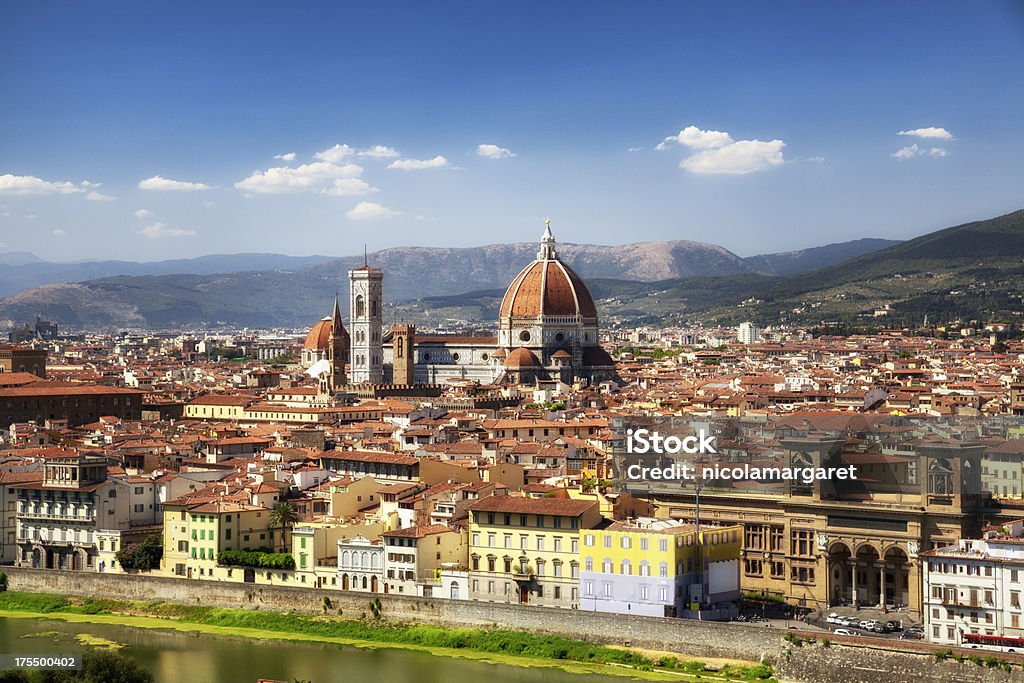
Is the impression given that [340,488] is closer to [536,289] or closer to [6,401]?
[6,401]

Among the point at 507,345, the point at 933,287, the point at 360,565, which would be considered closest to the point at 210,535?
the point at 360,565

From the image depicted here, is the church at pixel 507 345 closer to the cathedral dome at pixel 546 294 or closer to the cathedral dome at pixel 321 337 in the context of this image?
the cathedral dome at pixel 546 294

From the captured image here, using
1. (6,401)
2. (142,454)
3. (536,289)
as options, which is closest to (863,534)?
(142,454)

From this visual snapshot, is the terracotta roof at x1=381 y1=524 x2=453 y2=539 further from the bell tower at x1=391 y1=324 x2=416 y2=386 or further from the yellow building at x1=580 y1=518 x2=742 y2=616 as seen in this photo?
the bell tower at x1=391 y1=324 x2=416 y2=386

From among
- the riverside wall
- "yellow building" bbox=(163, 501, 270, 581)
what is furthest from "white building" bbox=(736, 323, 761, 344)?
the riverside wall

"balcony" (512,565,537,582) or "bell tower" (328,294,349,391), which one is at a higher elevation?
"bell tower" (328,294,349,391)

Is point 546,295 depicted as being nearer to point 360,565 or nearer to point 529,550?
point 360,565
